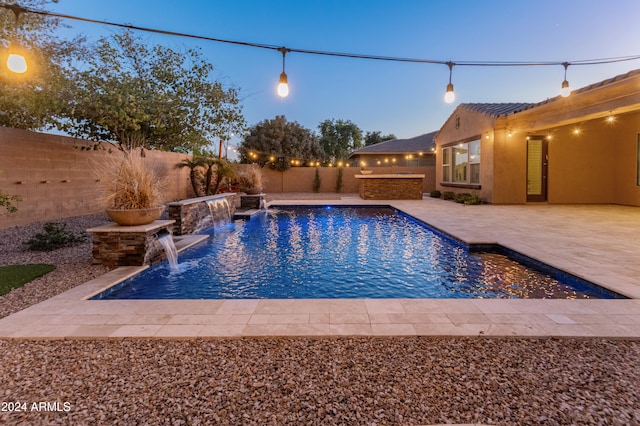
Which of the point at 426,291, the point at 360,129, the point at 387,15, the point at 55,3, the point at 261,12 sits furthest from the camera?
the point at 360,129

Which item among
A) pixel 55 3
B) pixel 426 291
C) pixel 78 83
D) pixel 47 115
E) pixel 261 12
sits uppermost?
pixel 261 12

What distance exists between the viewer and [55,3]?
28.2ft

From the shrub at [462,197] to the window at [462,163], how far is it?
0.61 metres

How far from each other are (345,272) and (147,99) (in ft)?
22.9

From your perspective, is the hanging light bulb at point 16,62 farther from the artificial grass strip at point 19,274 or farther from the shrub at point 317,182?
the shrub at point 317,182

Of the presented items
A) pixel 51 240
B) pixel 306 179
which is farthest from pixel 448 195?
pixel 51 240

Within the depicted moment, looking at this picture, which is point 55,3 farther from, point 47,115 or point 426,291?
point 426,291

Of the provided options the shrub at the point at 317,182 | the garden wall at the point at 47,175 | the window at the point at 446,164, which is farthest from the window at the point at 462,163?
the garden wall at the point at 47,175

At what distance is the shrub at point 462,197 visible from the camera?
41.0 feet

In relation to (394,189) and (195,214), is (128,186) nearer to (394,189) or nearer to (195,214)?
(195,214)

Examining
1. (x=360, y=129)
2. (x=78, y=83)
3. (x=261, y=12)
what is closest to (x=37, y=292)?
(x=78, y=83)

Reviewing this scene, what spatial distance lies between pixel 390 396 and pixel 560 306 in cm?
219

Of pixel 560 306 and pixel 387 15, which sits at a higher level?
pixel 387 15

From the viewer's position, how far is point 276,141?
22.2 metres
